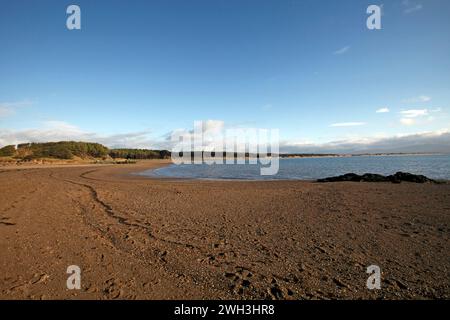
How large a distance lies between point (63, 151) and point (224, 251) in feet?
379

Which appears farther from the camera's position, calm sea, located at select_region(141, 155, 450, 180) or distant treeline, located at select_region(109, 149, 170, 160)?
distant treeline, located at select_region(109, 149, 170, 160)

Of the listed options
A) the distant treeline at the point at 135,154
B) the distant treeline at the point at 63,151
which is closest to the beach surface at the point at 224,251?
the distant treeline at the point at 63,151

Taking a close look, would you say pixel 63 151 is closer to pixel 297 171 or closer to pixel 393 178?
pixel 297 171

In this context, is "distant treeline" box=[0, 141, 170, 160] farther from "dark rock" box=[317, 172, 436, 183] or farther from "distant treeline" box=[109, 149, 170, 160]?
"dark rock" box=[317, 172, 436, 183]

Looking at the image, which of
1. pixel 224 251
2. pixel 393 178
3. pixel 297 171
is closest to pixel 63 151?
pixel 297 171

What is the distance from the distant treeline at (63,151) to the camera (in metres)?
94.2

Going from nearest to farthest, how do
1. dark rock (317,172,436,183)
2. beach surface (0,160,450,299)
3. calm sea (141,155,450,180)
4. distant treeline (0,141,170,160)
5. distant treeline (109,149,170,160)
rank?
1. beach surface (0,160,450,299)
2. dark rock (317,172,436,183)
3. calm sea (141,155,450,180)
4. distant treeline (0,141,170,160)
5. distant treeline (109,149,170,160)

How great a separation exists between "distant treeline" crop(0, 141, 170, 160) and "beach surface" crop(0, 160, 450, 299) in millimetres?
100693

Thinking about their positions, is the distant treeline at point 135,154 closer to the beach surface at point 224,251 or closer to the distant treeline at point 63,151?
the distant treeline at point 63,151

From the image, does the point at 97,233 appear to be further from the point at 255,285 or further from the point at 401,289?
the point at 401,289

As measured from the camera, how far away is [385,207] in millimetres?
12000

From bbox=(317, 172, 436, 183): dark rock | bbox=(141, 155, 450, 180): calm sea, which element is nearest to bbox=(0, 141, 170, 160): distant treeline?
bbox=(141, 155, 450, 180): calm sea

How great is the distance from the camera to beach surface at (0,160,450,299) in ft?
15.3

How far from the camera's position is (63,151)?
324 feet
